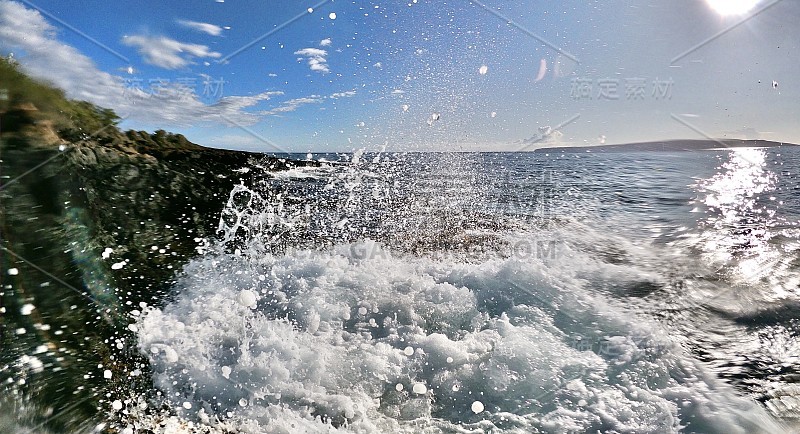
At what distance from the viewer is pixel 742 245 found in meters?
8.72

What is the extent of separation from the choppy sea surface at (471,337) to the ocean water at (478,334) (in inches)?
0.9

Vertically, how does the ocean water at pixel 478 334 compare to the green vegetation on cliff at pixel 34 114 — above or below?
below

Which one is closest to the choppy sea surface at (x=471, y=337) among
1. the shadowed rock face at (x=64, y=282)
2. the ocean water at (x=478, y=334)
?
the ocean water at (x=478, y=334)

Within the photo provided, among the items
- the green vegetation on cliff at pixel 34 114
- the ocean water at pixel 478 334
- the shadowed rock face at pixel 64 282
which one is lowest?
the ocean water at pixel 478 334

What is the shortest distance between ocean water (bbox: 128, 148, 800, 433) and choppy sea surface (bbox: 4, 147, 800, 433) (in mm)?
22

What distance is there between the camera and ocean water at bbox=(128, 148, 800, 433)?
3.54 metres

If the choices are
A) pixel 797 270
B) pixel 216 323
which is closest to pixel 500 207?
pixel 797 270

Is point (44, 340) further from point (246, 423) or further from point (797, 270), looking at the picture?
point (797, 270)

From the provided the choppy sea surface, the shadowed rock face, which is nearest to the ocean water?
the choppy sea surface

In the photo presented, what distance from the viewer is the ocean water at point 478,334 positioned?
3543 millimetres

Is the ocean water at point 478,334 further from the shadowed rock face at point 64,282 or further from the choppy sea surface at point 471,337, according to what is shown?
the shadowed rock face at point 64,282

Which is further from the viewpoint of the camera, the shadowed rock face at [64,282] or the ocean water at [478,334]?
the ocean water at [478,334]

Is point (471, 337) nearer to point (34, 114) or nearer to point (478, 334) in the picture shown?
point (478, 334)

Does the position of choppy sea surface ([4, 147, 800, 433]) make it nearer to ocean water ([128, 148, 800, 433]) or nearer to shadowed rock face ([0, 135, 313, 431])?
ocean water ([128, 148, 800, 433])
